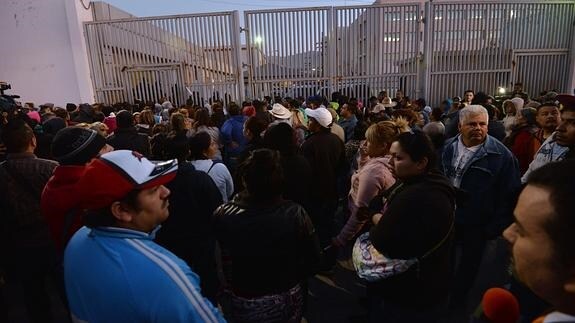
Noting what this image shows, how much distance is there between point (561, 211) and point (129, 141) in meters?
3.94

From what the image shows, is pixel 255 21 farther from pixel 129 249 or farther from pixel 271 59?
pixel 129 249

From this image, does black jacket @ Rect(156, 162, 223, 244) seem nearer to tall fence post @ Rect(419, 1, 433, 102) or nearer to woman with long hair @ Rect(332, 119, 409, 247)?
woman with long hair @ Rect(332, 119, 409, 247)

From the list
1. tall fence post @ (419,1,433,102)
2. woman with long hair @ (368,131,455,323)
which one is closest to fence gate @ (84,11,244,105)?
tall fence post @ (419,1,433,102)

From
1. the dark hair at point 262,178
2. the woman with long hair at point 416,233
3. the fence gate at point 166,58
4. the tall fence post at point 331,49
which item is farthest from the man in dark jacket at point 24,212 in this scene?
the tall fence post at point 331,49

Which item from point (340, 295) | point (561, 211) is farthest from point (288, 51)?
point (561, 211)

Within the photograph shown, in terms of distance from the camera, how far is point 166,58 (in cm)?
1077

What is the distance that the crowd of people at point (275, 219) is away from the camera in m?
1.09

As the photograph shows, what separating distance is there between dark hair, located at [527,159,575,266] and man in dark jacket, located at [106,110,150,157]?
3835 millimetres

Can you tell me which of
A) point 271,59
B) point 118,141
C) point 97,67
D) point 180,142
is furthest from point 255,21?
point 180,142

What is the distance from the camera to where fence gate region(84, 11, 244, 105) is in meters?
10.4

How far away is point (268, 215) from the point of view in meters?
1.85

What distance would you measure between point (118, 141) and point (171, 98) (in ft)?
24.8

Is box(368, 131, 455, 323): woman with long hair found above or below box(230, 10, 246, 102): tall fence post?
below

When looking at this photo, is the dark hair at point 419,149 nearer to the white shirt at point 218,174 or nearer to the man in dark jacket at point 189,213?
the man in dark jacket at point 189,213
